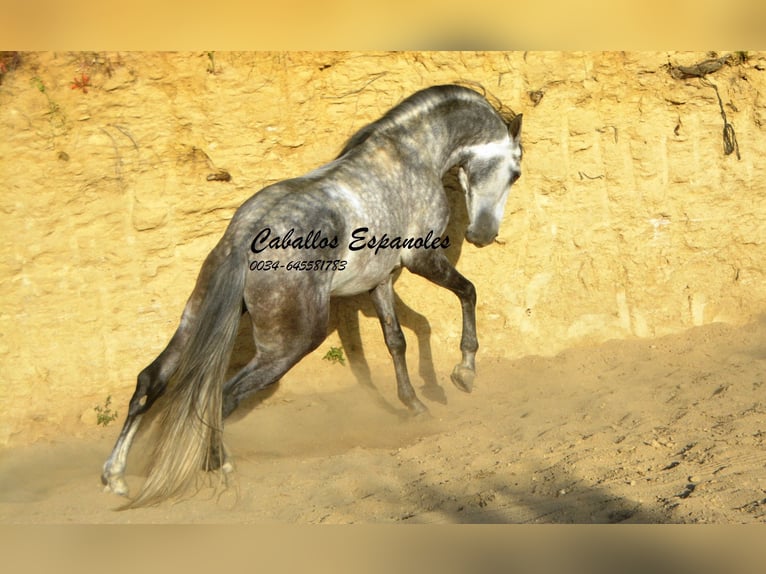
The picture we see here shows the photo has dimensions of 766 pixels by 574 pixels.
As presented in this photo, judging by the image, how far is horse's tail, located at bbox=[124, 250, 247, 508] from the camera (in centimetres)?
420

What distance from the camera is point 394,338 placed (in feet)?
18.5

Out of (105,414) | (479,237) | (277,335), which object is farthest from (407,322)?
(105,414)

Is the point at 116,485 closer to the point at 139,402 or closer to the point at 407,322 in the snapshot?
the point at 139,402

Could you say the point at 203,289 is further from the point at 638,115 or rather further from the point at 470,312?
the point at 638,115

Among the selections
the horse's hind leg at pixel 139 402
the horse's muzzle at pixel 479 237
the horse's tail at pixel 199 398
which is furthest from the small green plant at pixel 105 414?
the horse's muzzle at pixel 479 237

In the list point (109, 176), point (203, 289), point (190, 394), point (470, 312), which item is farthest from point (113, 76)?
point (470, 312)

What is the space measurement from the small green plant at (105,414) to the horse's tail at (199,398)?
1.49 m

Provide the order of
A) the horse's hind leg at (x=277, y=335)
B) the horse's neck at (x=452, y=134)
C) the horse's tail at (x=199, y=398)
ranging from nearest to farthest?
the horse's tail at (x=199, y=398) < the horse's hind leg at (x=277, y=335) < the horse's neck at (x=452, y=134)

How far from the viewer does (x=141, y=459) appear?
15.2 feet

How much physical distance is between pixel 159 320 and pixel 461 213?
94.4 inches

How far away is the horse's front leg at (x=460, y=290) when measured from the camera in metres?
5.43

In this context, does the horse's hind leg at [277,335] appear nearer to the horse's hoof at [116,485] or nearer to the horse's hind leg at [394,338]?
the horse's hoof at [116,485]

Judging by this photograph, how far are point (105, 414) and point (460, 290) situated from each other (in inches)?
104

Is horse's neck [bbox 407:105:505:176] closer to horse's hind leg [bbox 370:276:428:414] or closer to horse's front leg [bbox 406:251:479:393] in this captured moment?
horse's front leg [bbox 406:251:479:393]
